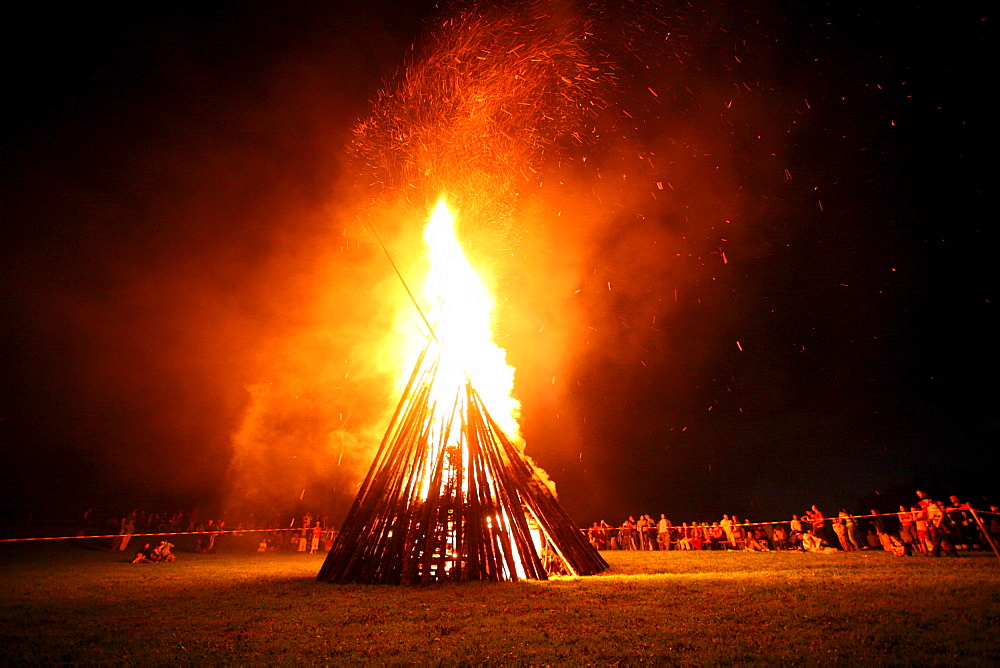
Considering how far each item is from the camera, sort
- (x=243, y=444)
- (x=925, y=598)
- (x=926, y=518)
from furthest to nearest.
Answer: (x=243, y=444)
(x=926, y=518)
(x=925, y=598)

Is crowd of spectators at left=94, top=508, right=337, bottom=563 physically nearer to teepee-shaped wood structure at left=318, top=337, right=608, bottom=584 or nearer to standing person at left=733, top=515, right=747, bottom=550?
teepee-shaped wood structure at left=318, top=337, right=608, bottom=584

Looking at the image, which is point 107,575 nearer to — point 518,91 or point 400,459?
point 400,459

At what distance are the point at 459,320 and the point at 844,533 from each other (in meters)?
13.8

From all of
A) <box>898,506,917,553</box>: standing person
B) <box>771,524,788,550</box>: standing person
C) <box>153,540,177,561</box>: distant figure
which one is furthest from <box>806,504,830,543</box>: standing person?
<box>153,540,177,561</box>: distant figure

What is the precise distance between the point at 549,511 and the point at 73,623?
6.55 m

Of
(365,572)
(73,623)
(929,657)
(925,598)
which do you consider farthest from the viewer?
(365,572)

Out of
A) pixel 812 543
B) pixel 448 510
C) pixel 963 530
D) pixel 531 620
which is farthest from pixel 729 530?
pixel 531 620

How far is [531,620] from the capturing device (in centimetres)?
488

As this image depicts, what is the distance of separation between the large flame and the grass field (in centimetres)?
435

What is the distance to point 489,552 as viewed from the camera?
7809 millimetres

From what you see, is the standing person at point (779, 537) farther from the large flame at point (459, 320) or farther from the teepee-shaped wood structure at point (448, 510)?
the large flame at point (459, 320)

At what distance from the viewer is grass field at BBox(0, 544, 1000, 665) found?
3.74m

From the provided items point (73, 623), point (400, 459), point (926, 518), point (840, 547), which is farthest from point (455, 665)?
point (840, 547)

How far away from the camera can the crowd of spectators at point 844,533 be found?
10.7 metres
